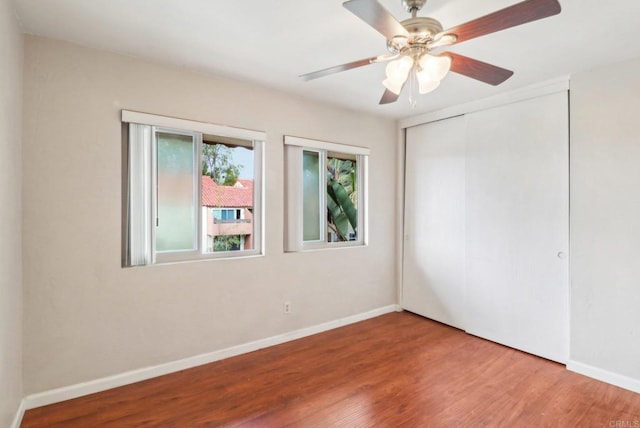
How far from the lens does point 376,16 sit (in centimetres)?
131

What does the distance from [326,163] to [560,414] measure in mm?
2874

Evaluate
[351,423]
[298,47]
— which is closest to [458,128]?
[298,47]

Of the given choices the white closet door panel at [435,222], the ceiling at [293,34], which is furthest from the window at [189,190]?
the white closet door panel at [435,222]

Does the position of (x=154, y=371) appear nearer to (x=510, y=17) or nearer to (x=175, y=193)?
(x=175, y=193)

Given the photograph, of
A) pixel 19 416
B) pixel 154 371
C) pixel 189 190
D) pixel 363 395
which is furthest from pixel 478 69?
pixel 19 416

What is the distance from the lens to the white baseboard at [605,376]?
2350mm

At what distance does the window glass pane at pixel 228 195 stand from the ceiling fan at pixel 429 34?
54.5 inches

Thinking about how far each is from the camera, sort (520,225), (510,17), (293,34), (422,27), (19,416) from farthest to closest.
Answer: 1. (520,225)
2. (293,34)
3. (19,416)
4. (422,27)
5. (510,17)

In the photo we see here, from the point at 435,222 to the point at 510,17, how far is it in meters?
2.72

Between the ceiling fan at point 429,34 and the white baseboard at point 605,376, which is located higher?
the ceiling fan at point 429,34

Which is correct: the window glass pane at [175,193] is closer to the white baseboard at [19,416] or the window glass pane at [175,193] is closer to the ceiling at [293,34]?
the ceiling at [293,34]

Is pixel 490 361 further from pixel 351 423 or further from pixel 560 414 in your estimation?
pixel 351 423

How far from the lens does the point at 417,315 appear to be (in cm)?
400

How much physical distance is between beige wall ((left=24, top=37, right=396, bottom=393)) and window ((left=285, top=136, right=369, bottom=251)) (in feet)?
0.47
